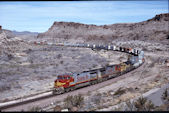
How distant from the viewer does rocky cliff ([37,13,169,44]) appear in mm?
120600

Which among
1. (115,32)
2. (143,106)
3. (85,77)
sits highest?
(115,32)

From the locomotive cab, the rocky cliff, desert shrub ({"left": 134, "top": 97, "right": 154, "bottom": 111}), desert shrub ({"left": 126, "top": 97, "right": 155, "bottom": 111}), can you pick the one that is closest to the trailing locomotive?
the locomotive cab

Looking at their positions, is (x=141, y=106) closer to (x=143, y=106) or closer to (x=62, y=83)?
(x=143, y=106)

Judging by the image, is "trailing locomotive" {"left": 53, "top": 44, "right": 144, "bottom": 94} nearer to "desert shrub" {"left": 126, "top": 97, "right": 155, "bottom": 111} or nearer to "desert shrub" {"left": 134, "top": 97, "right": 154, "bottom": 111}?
"desert shrub" {"left": 126, "top": 97, "right": 155, "bottom": 111}

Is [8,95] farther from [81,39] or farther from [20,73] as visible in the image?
[81,39]

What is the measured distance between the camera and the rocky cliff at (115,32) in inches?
4748

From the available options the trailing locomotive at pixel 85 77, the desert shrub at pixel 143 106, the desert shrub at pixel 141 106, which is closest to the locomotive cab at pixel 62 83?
the trailing locomotive at pixel 85 77

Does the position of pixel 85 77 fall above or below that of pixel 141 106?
below

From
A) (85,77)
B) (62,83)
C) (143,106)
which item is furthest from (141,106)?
(85,77)

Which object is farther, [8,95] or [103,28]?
[103,28]

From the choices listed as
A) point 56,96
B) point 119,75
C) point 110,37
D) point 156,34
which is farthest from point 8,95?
point 110,37

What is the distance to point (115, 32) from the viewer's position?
157 metres

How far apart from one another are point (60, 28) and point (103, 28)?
48.6 meters

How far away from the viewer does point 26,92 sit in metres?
24.3
